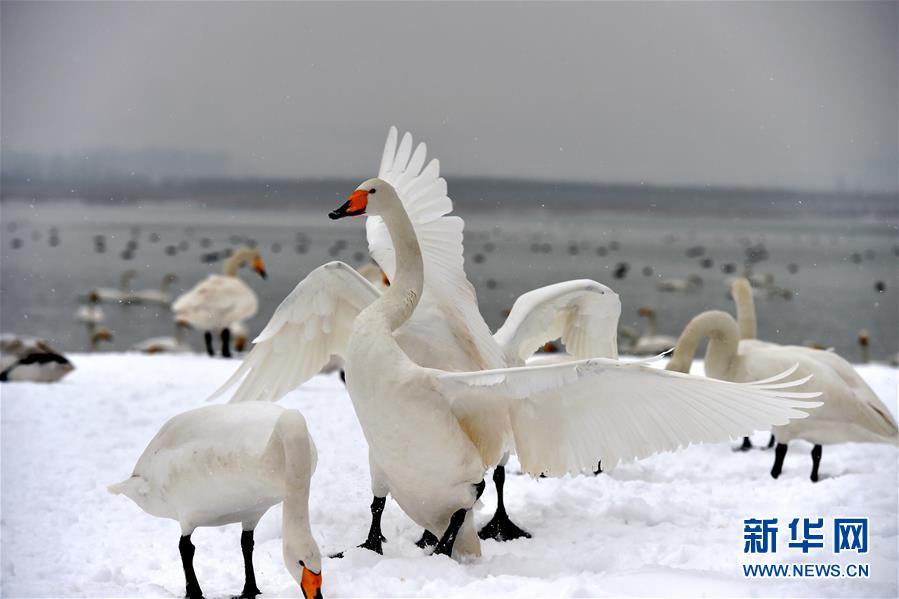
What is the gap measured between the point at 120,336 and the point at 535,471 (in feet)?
46.8

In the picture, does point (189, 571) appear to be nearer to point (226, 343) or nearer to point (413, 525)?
point (413, 525)

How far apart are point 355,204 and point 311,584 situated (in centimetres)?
135

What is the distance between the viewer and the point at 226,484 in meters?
3.06

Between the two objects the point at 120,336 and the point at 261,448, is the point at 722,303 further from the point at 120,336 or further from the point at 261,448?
the point at 261,448

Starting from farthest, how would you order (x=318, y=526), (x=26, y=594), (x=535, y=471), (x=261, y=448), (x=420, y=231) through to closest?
(x=420, y=231) → (x=318, y=526) → (x=535, y=471) → (x=26, y=594) → (x=261, y=448)

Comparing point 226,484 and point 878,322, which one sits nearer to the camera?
point 226,484

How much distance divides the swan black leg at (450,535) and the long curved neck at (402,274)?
74 cm

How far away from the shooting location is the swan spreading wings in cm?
316

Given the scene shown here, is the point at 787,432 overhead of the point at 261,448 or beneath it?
beneath

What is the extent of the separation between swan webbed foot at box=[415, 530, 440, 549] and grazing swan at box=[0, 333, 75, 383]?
3.84 m

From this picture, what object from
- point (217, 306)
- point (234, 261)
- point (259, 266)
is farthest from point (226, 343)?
point (259, 266)

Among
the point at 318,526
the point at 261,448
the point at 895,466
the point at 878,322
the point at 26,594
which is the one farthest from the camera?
the point at 878,322

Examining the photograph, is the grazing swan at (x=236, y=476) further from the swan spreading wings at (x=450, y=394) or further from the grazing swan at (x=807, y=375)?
the grazing swan at (x=807, y=375)

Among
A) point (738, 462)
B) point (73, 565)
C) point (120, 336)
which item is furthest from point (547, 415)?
point (120, 336)
